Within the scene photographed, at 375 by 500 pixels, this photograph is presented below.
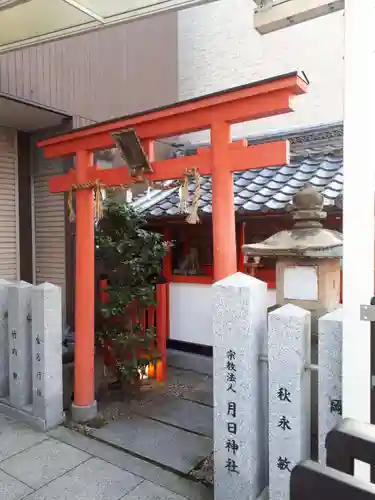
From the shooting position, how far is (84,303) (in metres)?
5.72

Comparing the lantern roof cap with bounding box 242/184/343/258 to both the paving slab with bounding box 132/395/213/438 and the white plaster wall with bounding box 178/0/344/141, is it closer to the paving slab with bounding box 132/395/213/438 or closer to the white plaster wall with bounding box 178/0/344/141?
the paving slab with bounding box 132/395/213/438

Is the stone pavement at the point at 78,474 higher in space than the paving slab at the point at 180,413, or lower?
higher

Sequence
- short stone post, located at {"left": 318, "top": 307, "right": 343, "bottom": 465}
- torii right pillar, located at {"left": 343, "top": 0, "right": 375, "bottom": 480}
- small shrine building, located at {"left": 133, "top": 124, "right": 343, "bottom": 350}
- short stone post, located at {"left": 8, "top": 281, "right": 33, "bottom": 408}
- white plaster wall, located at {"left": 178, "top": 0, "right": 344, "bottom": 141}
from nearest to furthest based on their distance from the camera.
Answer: torii right pillar, located at {"left": 343, "top": 0, "right": 375, "bottom": 480} < short stone post, located at {"left": 318, "top": 307, "right": 343, "bottom": 465} < short stone post, located at {"left": 8, "top": 281, "right": 33, "bottom": 408} < small shrine building, located at {"left": 133, "top": 124, "right": 343, "bottom": 350} < white plaster wall, located at {"left": 178, "top": 0, "right": 344, "bottom": 141}

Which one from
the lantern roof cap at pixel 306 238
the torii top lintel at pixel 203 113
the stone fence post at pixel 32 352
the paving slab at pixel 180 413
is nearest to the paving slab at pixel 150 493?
the paving slab at pixel 180 413

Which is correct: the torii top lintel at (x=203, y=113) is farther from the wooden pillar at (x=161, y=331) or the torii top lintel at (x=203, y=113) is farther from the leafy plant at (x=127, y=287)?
the wooden pillar at (x=161, y=331)

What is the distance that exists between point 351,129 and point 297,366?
197cm

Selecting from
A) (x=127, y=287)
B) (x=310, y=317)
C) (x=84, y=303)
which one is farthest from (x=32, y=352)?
(x=310, y=317)

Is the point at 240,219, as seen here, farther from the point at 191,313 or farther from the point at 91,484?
the point at 91,484

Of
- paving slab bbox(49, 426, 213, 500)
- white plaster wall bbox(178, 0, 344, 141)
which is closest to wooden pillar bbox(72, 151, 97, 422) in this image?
paving slab bbox(49, 426, 213, 500)

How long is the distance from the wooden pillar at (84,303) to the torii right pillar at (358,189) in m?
4.01

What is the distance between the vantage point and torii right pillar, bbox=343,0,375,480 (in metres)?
2.44

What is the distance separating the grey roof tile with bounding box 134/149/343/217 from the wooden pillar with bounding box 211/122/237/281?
2.36 meters

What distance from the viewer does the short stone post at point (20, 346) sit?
591 cm

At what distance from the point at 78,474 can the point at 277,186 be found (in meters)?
5.59
